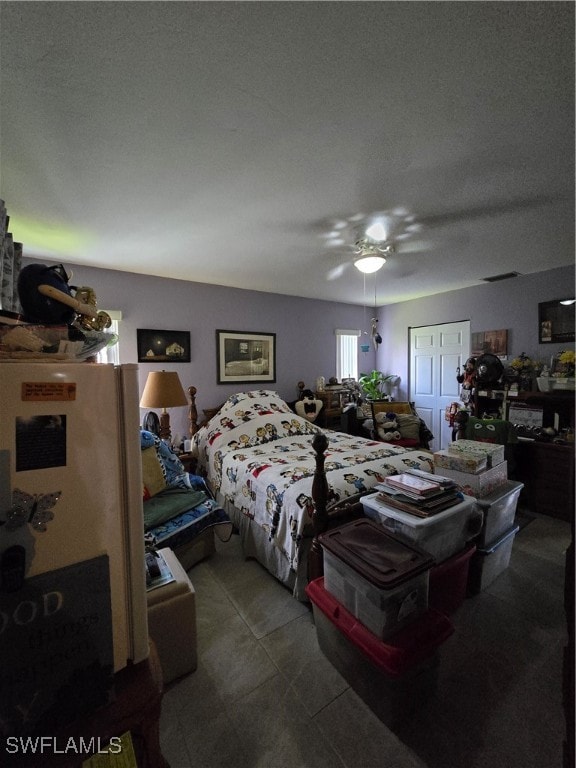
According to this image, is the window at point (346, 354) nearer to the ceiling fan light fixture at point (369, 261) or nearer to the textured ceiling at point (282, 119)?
the ceiling fan light fixture at point (369, 261)

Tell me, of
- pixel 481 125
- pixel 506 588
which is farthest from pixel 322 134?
pixel 506 588

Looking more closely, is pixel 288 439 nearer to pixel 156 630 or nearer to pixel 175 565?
pixel 175 565

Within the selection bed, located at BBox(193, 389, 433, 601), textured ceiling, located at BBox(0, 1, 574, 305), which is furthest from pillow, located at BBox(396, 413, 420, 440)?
textured ceiling, located at BBox(0, 1, 574, 305)

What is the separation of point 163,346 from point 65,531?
291cm

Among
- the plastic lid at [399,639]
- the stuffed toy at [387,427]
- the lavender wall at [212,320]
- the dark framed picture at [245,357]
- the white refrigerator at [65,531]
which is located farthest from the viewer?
the dark framed picture at [245,357]

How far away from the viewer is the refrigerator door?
2.16 feet

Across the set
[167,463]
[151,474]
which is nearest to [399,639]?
[151,474]

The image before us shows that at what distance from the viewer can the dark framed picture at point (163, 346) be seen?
3.28 meters

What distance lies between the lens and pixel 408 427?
12.3 ft

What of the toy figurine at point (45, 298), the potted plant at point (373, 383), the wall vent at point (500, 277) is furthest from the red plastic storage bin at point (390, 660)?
the potted plant at point (373, 383)

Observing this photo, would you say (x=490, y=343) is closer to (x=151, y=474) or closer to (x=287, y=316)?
(x=287, y=316)

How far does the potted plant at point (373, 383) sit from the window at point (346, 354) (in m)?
0.20

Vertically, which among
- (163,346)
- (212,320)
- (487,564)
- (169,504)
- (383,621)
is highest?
(212,320)

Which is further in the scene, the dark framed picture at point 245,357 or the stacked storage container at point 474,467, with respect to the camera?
the dark framed picture at point 245,357
